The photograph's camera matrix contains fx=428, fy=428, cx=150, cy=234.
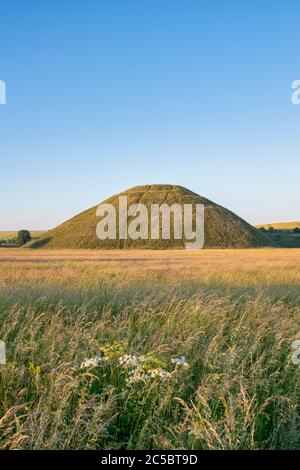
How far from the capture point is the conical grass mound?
104 m

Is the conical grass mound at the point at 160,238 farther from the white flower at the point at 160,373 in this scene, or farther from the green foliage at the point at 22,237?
the white flower at the point at 160,373

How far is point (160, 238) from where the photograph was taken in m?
102

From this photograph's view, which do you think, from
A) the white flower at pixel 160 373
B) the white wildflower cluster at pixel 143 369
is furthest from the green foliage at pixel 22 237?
the white flower at pixel 160 373

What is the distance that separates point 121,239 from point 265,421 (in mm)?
102683

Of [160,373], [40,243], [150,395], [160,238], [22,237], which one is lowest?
[150,395]

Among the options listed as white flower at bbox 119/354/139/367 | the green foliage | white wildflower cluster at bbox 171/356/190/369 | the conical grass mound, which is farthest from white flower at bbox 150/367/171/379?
the green foliage

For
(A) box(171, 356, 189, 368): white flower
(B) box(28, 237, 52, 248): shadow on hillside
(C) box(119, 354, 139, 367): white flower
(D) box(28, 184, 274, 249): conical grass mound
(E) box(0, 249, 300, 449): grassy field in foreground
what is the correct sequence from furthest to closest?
(B) box(28, 237, 52, 248): shadow on hillside < (D) box(28, 184, 274, 249): conical grass mound < (C) box(119, 354, 139, 367): white flower < (A) box(171, 356, 189, 368): white flower < (E) box(0, 249, 300, 449): grassy field in foreground

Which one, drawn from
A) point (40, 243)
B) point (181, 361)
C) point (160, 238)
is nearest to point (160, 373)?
point (181, 361)

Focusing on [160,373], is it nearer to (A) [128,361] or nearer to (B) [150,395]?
(B) [150,395]

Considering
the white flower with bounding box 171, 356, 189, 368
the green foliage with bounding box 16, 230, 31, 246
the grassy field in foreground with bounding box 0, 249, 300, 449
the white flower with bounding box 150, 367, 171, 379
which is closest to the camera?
the grassy field in foreground with bounding box 0, 249, 300, 449

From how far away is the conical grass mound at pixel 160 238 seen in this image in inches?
4104

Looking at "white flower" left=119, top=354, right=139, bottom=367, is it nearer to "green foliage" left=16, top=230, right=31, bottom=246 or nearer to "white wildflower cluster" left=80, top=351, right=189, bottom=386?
"white wildflower cluster" left=80, top=351, right=189, bottom=386

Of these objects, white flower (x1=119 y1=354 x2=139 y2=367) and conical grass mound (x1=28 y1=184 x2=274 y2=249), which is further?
conical grass mound (x1=28 y1=184 x2=274 y2=249)
